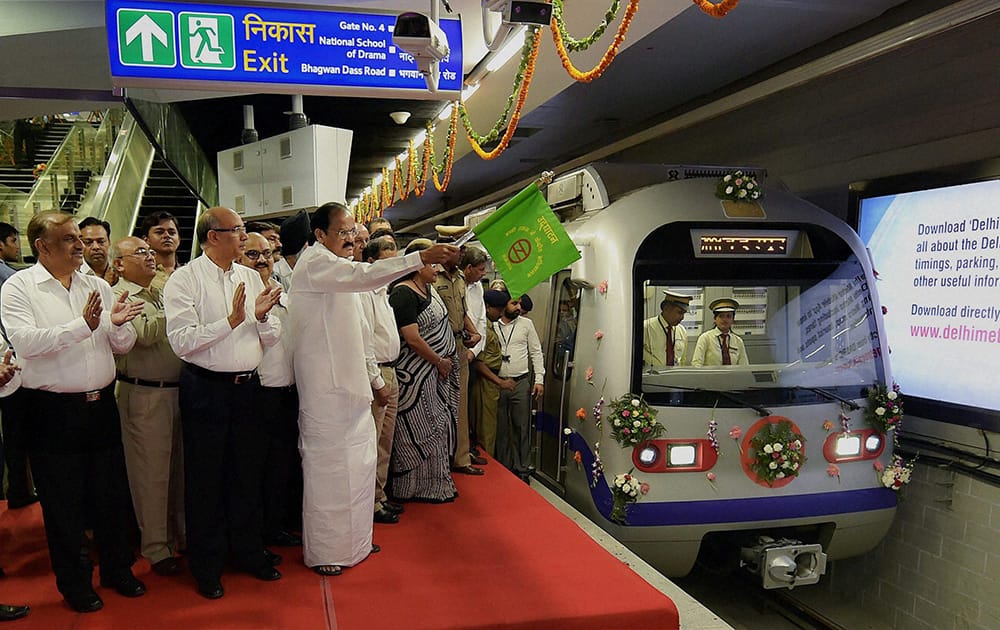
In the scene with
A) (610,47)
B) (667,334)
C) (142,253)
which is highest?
(610,47)

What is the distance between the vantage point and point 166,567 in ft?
11.9

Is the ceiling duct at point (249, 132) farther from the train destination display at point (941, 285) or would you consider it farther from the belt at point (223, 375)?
the train destination display at point (941, 285)

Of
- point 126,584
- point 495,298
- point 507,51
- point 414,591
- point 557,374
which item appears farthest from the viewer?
point 507,51

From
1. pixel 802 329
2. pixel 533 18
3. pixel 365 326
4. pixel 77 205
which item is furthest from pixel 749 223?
pixel 77 205

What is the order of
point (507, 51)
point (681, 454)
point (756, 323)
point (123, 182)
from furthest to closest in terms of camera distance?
point (123, 182) < point (507, 51) < point (756, 323) < point (681, 454)

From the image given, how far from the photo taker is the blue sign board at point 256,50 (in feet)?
14.5

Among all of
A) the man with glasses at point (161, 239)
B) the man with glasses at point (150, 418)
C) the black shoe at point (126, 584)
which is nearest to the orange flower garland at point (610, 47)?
the man with glasses at point (161, 239)

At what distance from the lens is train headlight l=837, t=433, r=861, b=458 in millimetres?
5031

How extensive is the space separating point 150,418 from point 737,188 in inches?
160

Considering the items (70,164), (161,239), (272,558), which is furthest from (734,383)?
(70,164)

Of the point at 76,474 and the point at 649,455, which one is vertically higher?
the point at 76,474

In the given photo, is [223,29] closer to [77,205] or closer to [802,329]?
[802,329]

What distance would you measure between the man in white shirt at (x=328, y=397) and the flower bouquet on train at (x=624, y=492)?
1794 millimetres

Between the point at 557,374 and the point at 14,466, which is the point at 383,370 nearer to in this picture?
the point at 557,374
